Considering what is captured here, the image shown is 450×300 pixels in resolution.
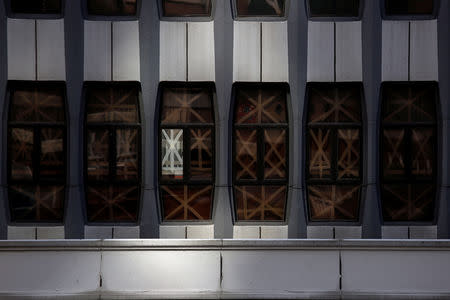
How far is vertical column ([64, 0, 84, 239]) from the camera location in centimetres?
809

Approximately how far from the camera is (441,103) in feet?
26.6

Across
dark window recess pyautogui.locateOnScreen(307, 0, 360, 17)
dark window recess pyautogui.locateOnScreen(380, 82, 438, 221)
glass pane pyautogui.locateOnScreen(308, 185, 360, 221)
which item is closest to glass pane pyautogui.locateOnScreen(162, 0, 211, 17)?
dark window recess pyautogui.locateOnScreen(307, 0, 360, 17)

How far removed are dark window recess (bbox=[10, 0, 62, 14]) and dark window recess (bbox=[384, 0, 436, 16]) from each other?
673cm

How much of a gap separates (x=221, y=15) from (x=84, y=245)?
536cm

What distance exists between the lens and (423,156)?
828 centimetres

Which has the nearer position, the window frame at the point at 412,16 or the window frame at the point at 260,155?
the window frame at the point at 412,16

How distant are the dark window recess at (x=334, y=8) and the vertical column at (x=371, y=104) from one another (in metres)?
0.27

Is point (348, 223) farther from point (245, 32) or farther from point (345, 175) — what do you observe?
point (245, 32)

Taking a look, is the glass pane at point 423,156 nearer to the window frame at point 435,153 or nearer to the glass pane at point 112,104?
the window frame at point 435,153

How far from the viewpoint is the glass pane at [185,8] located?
828cm

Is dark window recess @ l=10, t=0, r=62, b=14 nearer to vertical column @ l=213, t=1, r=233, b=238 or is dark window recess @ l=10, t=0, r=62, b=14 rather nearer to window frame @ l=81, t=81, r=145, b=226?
window frame @ l=81, t=81, r=145, b=226

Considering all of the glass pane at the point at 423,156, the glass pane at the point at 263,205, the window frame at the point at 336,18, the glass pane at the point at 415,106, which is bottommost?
the glass pane at the point at 263,205

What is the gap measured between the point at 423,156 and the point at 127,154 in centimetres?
608

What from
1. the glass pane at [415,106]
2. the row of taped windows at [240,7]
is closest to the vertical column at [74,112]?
the row of taped windows at [240,7]
